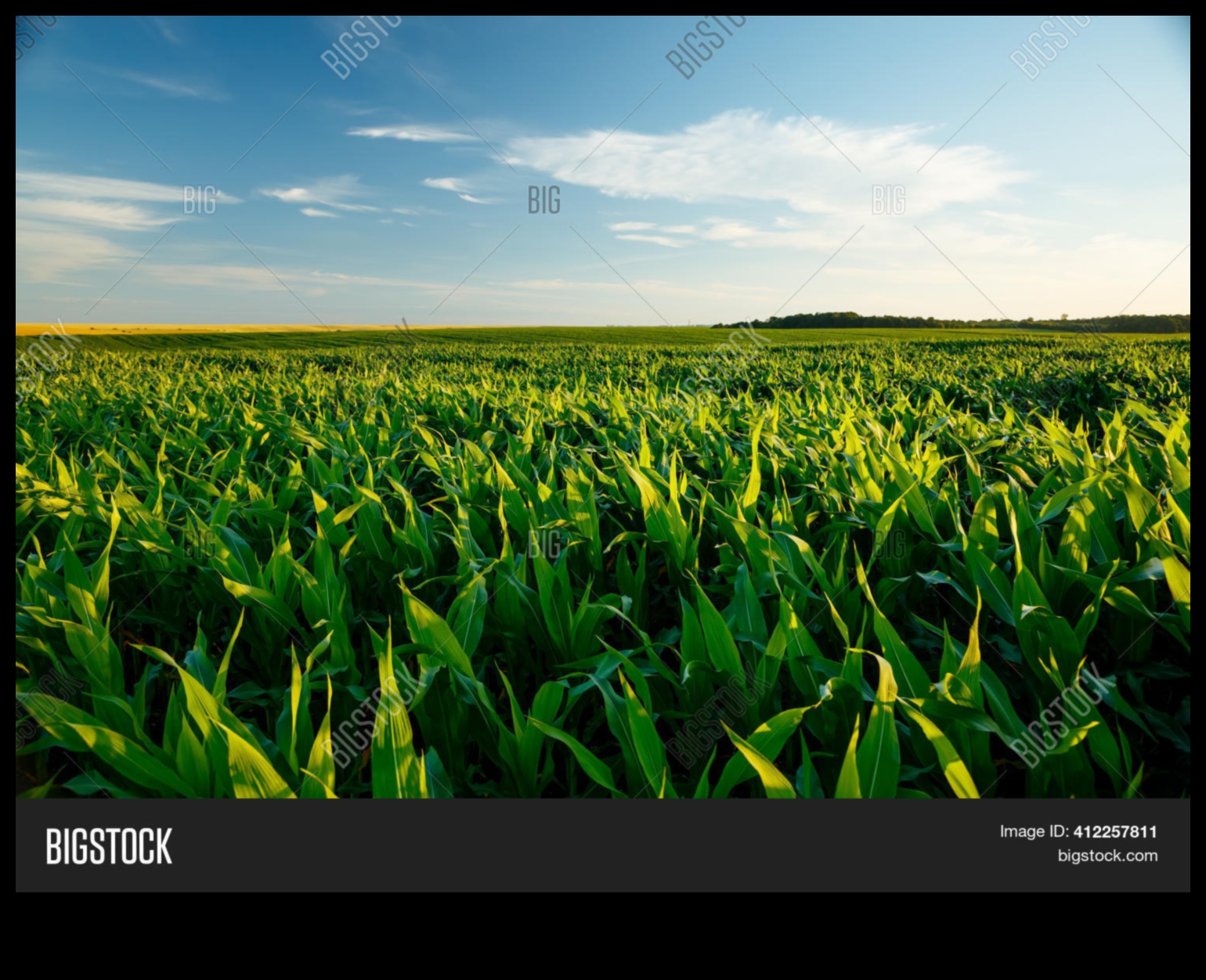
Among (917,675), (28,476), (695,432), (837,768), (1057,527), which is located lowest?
(837,768)

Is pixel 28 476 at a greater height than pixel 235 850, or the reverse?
pixel 28 476

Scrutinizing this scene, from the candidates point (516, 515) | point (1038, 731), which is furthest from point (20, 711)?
point (1038, 731)

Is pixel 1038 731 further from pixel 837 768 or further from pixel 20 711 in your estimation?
pixel 20 711

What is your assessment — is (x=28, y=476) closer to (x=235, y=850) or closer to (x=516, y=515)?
(x=516, y=515)

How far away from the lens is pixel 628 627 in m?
1.80

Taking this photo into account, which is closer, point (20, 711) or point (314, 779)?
point (314, 779)

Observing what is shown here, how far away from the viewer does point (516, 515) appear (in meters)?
2.14

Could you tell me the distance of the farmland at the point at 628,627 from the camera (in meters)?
1.12

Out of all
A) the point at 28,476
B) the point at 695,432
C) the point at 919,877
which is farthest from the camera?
the point at 695,432

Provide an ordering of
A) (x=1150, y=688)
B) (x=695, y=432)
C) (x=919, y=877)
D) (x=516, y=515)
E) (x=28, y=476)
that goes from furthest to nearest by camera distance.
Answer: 1. (x=695, y=432)
2. (x=28, y=476)
3. (x=516, y=515)
4. (x=1150, y=688)
5. (x=919, y=877)

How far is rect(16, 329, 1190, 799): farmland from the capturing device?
1.12 meters

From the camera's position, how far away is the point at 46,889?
3.28ft

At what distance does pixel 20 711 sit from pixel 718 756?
5.14 ft

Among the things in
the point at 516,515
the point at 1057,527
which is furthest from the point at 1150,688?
the point at 516,515
